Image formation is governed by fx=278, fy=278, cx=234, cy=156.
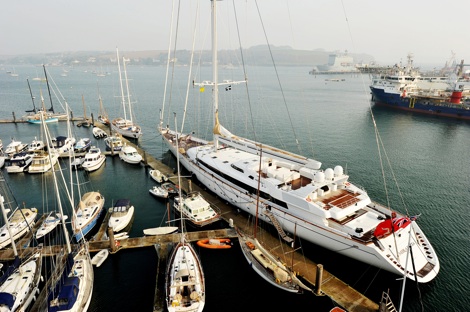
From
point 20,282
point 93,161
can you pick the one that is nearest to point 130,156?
point 93,161

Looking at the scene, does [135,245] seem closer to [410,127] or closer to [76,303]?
[76,303]

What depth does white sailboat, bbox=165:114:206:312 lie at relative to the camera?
1833 cm

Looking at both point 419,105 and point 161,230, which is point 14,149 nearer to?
point 161,230

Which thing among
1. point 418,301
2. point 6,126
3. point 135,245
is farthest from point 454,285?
point 6,126

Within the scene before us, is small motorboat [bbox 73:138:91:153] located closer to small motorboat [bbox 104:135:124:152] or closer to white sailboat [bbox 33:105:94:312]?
small motorboat [bbox 104:135:124:152]

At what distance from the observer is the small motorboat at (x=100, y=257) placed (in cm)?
2405

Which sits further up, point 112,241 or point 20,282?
point 112,241

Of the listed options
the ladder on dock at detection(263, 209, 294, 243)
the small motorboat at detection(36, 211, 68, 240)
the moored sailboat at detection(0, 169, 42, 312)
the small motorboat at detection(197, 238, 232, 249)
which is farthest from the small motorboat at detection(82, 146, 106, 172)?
the ladder on dock at detection(263, 209, 294, 243)

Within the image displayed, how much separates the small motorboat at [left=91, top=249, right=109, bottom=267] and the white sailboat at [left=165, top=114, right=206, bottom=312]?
646cm

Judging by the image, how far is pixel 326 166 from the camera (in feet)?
158

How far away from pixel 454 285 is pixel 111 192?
38.9m

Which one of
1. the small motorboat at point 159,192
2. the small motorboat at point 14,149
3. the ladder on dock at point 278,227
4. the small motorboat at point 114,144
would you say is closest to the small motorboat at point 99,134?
the small motorboat at point 114,144

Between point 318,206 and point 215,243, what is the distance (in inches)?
402

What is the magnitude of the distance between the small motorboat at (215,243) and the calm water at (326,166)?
1.52 ft
